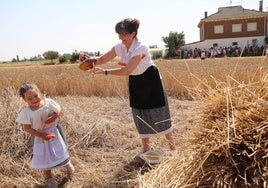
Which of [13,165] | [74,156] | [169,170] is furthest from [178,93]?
[169,170]

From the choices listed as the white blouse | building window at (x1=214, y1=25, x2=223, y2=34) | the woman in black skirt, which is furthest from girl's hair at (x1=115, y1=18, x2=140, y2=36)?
building window at (x1=214, y1=25, x2=223, y2=34)

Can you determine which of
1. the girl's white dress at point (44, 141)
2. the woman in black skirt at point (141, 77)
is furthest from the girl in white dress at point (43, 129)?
the woman in black skirt at point (141, 77)

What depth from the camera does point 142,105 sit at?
3320mm

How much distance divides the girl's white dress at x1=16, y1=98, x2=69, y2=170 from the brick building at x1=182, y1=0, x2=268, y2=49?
3656 cm

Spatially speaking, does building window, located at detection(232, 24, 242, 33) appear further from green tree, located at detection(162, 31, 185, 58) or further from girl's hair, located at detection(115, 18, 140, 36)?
girl's hair, located at detection(115, 18, 140, 36)

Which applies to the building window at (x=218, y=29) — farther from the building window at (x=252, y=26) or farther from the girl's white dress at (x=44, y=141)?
the girl's white dress at (x=44, y=141)

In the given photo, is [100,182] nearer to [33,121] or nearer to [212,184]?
[33,121]

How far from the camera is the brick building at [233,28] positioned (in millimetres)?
37406

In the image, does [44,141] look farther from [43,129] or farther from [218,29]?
[218,29]

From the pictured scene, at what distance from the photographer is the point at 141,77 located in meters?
3.24

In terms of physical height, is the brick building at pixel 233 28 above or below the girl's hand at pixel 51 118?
above

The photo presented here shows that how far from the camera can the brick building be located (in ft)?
123

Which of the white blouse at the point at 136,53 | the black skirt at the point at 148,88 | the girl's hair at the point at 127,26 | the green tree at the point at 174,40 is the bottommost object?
the black skirt at the point at 148,88

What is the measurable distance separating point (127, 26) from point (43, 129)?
4.34 ft
